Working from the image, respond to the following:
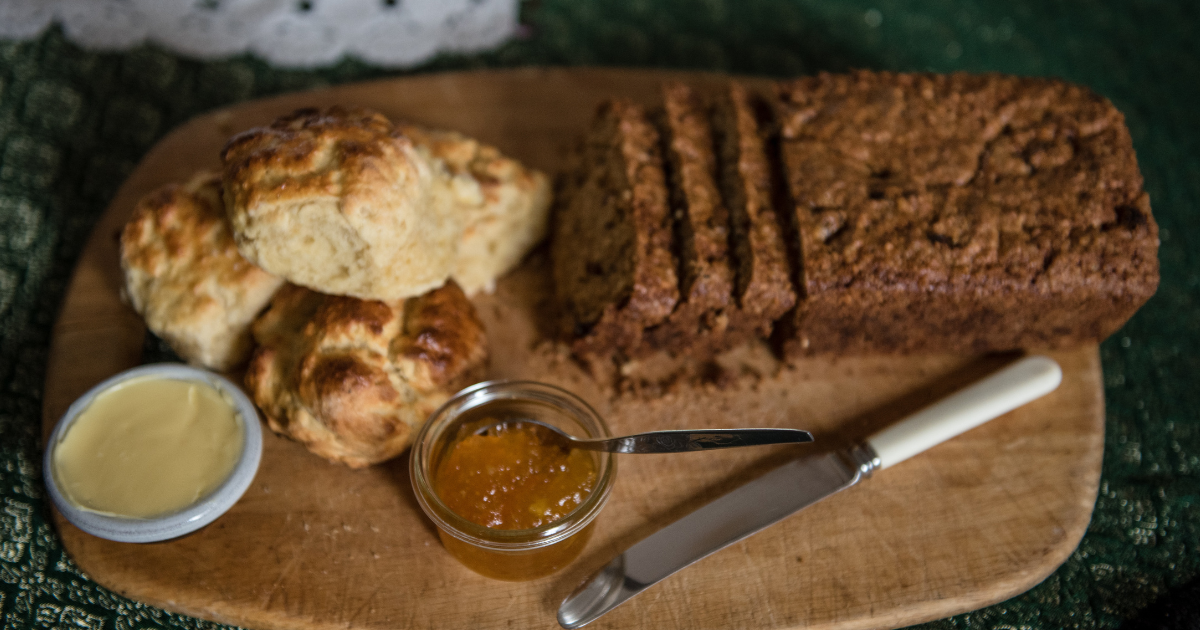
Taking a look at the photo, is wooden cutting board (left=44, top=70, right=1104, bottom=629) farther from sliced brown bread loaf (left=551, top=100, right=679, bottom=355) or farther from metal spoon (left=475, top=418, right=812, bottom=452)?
metal spoon (left=475, top=418, right=812, bottom=452)

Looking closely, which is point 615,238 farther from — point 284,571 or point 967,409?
point 284,571

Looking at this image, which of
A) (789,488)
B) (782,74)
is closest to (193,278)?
(789,488)

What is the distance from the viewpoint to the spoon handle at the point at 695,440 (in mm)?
2711

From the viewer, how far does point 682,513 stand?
299 centimetres

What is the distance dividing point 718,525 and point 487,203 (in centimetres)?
153

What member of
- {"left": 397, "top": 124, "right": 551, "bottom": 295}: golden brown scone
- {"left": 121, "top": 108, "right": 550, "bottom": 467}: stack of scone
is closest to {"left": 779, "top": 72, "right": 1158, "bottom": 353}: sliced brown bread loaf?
{"left": 397, "top": 124, "right": 551, "bottom": 295}: golden brown scone

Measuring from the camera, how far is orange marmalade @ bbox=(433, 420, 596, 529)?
2621mm

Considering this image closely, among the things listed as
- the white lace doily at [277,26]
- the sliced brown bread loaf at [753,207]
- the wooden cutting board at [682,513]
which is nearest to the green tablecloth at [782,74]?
the white lace doily at [277,26]

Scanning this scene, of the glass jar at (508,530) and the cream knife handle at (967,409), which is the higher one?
the cream knife handle at (967,409)

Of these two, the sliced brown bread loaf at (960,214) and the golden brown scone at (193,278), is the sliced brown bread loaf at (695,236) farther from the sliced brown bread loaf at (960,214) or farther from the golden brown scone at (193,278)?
the golden brown scone at (193,278)

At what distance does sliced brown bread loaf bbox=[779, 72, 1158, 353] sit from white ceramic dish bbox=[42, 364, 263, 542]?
6.72 feet

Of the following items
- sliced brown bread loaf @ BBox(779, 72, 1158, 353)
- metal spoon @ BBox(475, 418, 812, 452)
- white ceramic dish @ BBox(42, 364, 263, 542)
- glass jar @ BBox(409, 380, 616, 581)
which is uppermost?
sliced brown bread loaf @ BBox(779, 72, 1158, 353)

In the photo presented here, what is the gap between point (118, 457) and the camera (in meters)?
2.68

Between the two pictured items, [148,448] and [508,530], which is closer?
[508,530]
